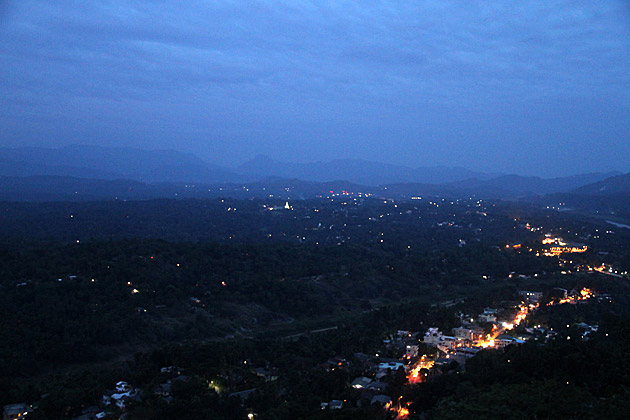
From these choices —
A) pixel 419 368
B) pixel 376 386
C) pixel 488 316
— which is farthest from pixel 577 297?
pixel 376 386

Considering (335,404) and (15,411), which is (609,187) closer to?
(335,404)

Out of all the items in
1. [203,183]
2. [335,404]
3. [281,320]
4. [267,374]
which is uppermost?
[203,183]

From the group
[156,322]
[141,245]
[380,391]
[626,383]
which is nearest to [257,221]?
[141,245]

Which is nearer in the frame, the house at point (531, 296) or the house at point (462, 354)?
the house at point (462, 354)

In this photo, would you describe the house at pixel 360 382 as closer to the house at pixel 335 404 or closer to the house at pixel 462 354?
the house at pixel 335 404

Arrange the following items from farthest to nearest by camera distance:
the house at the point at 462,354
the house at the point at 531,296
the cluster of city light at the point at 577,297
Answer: the house at the point at 531,296 < the cluster of city light at the point at 577,297 < the house at the point at 462,354

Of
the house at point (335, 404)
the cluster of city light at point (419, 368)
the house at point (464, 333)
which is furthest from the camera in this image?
the house at point (464, 333)

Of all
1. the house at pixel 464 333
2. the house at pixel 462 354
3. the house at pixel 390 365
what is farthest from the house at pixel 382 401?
the house at pixel 464 333

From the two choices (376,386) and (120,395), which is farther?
(376,386)

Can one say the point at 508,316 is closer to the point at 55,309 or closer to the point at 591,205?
the point at 55,309

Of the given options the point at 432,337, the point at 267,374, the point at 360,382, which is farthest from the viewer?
the point at 432,337
